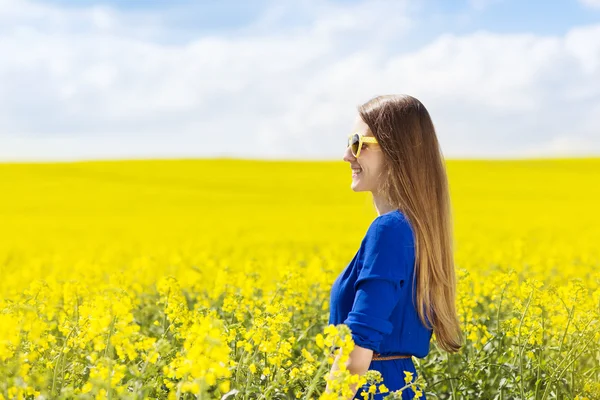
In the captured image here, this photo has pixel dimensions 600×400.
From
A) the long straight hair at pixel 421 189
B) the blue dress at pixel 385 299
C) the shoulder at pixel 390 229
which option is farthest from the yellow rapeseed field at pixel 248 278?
the shoulder at pixel 390 229

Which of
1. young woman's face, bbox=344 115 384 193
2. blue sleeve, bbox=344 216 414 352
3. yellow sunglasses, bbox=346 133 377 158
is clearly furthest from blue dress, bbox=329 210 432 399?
yellow sunglasses, bbox=346 133 377 158

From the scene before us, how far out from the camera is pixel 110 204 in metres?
25.6

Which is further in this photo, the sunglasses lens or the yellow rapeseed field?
the sunglasses lens

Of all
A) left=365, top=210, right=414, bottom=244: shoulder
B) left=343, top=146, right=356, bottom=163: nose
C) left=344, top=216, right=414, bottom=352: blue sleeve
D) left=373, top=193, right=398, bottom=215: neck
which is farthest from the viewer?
left=343, top=146, right=356, bottom=163: nose

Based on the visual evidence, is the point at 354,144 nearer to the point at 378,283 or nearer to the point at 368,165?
the point at 368,165

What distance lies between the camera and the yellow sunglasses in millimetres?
3230

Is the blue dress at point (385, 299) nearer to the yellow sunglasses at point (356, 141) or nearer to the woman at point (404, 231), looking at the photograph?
the woman at point (404, 231)

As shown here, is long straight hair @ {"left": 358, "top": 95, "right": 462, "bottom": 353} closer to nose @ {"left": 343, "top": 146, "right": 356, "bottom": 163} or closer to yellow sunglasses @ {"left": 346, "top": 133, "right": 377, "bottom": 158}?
yellow sunglasses @ {"left": 346, "top": 133, "right": 377, "bottom": 158}

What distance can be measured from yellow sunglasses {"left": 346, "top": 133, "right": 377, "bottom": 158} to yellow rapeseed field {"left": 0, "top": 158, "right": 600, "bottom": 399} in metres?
0.54

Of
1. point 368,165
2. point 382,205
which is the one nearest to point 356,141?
point 368,165

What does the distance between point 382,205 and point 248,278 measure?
327 centimetres

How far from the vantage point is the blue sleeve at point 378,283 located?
280 centimetres

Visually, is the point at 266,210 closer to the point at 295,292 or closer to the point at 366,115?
the point at 295,292

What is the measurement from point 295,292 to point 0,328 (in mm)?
2988
